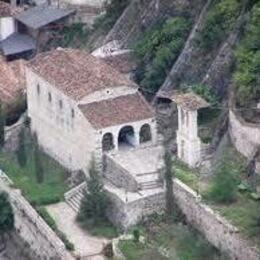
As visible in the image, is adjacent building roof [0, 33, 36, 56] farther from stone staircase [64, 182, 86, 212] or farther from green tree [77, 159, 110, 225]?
green tree [77, 159, 110, 225]

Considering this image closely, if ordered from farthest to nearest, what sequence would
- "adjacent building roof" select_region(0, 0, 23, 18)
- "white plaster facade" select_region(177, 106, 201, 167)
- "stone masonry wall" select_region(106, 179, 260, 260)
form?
"adjacent building roof" select_region(0, 0, 23, 18) → "white plaster facade" select_region(177, 106, 201, 167) → "stone masonry wall" select_region(106, 179, 260, 260)

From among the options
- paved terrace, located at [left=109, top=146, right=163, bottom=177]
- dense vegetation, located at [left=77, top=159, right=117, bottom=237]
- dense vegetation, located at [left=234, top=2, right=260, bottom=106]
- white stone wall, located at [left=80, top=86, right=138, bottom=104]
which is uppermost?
dense vegetation, located at [left=234, top=2, right=260, bottom=106]

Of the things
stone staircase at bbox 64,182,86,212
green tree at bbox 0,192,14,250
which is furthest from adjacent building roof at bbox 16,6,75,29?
green tree at bbox 0,192,14,250

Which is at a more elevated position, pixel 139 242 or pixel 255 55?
pixel 255 55

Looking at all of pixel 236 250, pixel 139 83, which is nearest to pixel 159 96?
pixel 139 83

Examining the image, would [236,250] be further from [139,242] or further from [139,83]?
[139,83]

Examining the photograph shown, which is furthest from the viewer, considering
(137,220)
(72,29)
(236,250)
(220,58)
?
(72,29)
